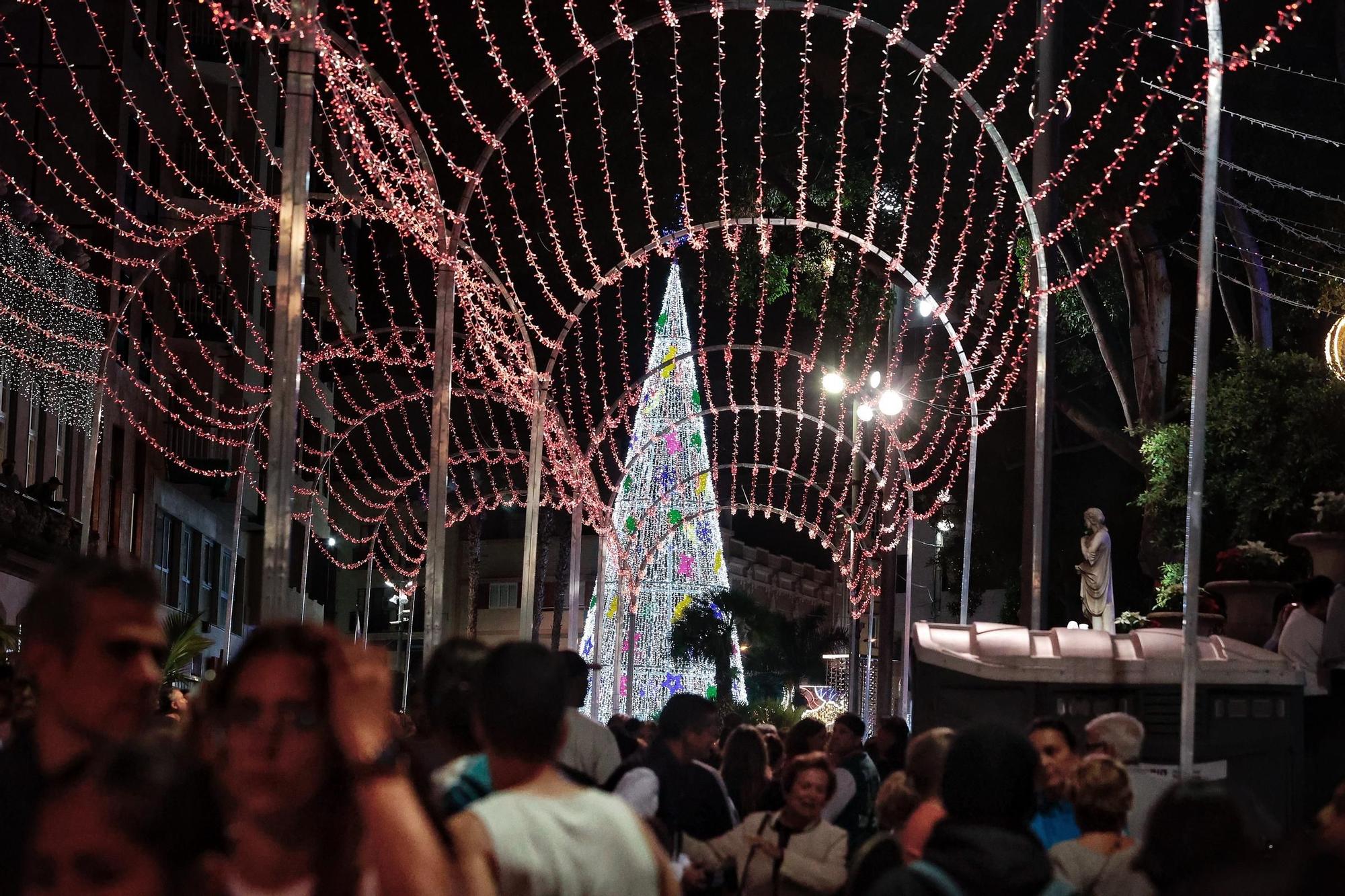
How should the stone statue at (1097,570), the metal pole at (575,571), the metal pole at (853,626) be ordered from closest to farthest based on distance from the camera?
the stone statue at (1097,570) < the metal pole at (575,571) < the metal pole at (853,626)

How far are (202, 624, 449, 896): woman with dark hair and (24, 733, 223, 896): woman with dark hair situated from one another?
178mm

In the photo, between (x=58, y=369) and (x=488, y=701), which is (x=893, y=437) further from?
(x=488, y=701)

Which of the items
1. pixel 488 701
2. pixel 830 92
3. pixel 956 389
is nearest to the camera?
pixel 488 701

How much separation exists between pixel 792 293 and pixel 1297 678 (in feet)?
78.9

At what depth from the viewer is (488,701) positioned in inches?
203

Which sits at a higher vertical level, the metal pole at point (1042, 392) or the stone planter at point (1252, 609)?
the metal pole at point (1042, 392)

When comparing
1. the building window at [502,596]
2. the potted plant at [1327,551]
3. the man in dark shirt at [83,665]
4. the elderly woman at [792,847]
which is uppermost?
the building window at [502,596]

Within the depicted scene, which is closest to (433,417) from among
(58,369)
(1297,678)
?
(1297,678)

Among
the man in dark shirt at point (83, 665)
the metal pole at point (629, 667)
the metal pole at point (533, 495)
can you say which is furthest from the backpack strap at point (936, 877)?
the metal pole at point (629, 667)

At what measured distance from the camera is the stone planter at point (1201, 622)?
2047 centimetres

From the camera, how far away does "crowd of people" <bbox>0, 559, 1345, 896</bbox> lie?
3.72 metres

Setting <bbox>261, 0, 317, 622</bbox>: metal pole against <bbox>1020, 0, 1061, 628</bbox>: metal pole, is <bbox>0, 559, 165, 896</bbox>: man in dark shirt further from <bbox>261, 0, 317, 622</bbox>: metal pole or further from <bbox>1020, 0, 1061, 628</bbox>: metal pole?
<bbox>1020, 0, 1061, 628</bbox>: metal pole

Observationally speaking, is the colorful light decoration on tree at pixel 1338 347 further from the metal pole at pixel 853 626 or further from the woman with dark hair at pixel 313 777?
the woman with dark hair at pixel 313 777

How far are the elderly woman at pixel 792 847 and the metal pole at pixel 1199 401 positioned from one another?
6872 mm
